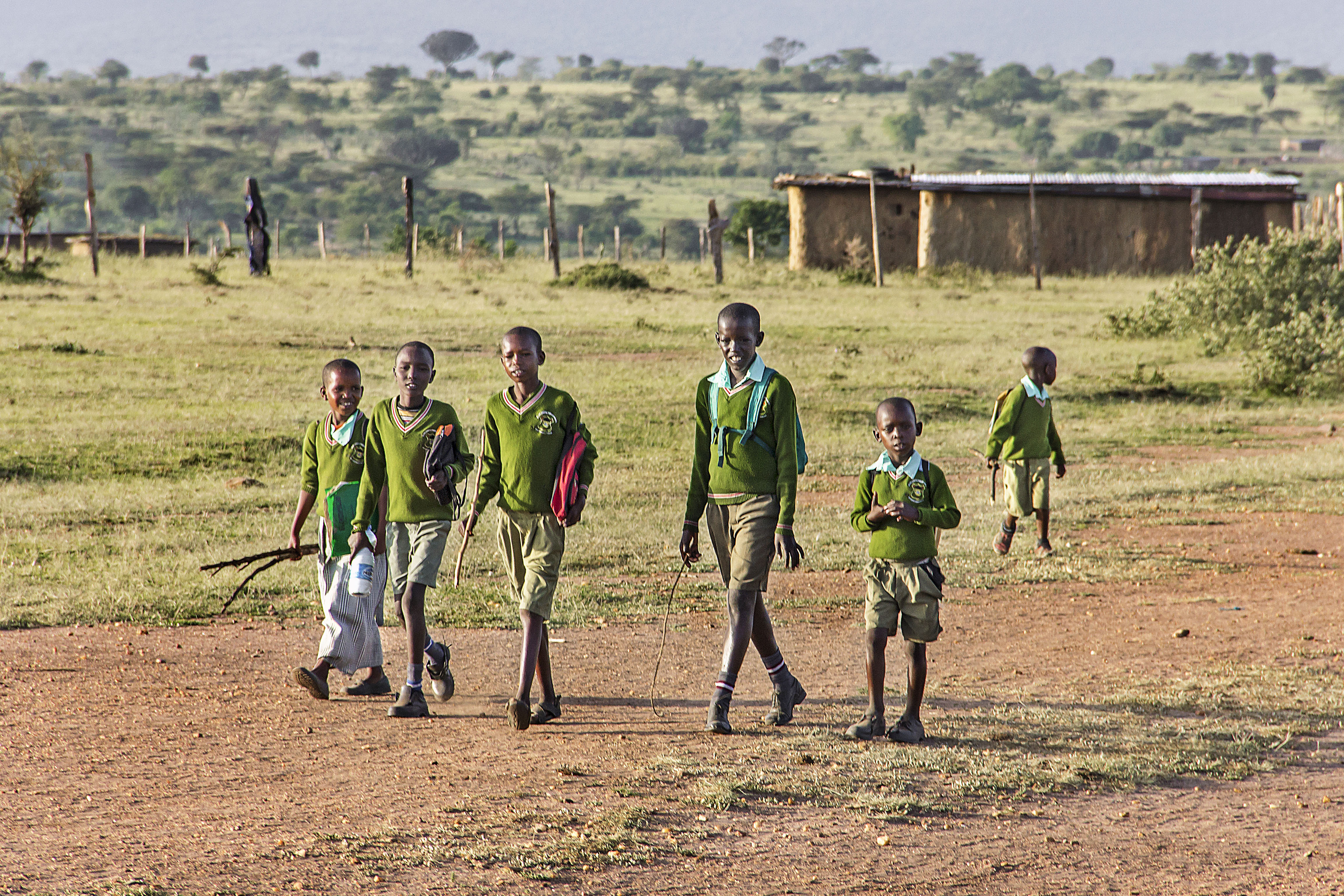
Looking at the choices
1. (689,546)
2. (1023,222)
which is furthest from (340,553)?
(1023,222)

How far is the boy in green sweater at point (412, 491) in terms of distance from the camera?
19.1 ft

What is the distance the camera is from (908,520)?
215 inches

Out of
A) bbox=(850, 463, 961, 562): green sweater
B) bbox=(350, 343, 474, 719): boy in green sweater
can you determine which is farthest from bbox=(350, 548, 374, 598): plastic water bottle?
bbox=(850, 463, 961, 562): green sweater

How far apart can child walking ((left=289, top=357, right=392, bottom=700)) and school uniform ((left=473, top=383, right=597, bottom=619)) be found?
58cm

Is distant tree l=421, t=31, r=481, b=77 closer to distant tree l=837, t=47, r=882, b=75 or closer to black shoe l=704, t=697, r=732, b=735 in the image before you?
distant tree l=837, t=47, r=882, b=75

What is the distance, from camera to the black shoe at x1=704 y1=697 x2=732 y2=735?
5.66m

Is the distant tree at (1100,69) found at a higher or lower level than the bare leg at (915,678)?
higher

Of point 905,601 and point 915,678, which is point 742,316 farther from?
point 915,678

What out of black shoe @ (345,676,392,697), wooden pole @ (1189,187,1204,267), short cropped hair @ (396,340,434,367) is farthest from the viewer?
wooden pole @ (1189,187,1204,267)

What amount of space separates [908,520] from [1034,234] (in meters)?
26.5

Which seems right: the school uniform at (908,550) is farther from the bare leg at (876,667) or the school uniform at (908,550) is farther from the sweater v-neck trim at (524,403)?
the sweater v-neck trim at (524,403)

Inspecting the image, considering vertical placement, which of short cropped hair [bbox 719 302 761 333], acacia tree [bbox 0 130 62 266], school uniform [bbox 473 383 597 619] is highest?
acacia tree [bbox 0 130 62 266]

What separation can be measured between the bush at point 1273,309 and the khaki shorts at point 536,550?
1391cm

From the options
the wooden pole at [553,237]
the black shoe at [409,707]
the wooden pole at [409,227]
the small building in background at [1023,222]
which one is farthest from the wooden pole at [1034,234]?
the black shoe at [409,707]
